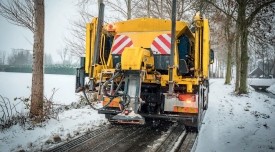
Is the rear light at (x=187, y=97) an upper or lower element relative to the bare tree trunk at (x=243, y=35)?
lower

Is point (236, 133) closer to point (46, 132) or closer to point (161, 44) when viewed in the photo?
point (161, 44)

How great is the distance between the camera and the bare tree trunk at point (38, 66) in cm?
694

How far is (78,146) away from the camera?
A: 5.07 metres

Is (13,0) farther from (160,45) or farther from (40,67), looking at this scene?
(160,45)

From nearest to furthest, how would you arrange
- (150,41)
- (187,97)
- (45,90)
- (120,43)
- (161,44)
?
(187,97)
(161,44)
(150,41)
(120,43)
(45,90)

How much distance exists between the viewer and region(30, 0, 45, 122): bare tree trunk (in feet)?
22.8

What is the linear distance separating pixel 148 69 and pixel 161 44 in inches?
34.0

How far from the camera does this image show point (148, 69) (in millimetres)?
5965

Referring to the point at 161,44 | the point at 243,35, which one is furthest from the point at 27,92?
the point at 243,35

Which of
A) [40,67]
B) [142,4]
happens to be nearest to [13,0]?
[40,67]

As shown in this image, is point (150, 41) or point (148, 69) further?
point (150, 41)

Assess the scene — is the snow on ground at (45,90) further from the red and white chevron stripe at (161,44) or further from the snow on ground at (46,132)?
the red and white chevron stripe at (161,44)

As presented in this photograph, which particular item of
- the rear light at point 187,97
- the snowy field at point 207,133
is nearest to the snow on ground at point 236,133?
the snowy field at point 207,133

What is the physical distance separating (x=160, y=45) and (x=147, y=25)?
0.65 m
